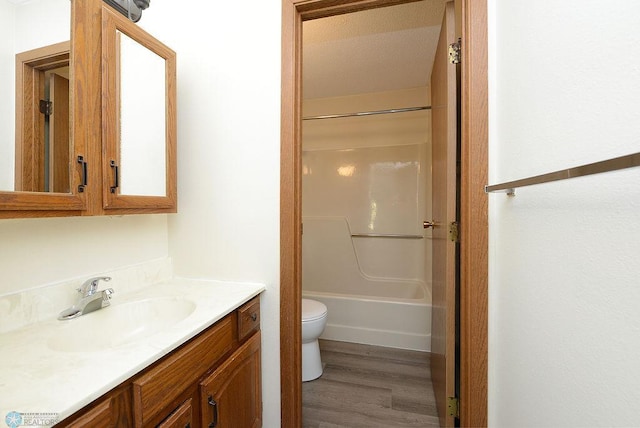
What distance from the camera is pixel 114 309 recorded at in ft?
3.28

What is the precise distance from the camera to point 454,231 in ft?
3.90

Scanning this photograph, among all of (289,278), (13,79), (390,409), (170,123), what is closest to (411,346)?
(390,409)

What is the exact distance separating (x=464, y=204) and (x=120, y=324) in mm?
1375

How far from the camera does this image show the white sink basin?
0.85 m

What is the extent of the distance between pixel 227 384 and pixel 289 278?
444mm

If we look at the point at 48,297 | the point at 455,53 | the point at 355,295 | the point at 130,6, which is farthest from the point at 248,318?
the point at 355,295

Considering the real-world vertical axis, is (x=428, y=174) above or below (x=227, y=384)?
above

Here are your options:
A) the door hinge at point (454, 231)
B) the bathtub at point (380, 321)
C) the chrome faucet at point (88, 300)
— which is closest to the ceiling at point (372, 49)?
the door hinge at point (454, 231)

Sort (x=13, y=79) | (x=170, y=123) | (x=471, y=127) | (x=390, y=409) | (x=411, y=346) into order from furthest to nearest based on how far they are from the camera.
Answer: (x=411, y=346)
(x=390, y=409)
(x=170, y=123)
(x=471, y=127)
(x=13, y=79)

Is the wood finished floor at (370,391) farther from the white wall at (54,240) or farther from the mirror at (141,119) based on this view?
the mirror at (141,119)

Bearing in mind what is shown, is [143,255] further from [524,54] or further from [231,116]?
[524,54]

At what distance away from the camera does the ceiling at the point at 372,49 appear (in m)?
1.70

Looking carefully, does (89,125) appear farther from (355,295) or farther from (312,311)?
(355,295)

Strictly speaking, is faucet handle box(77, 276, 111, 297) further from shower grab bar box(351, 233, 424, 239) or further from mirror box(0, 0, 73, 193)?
shower grab bar box(351, 233, 424, 239)
